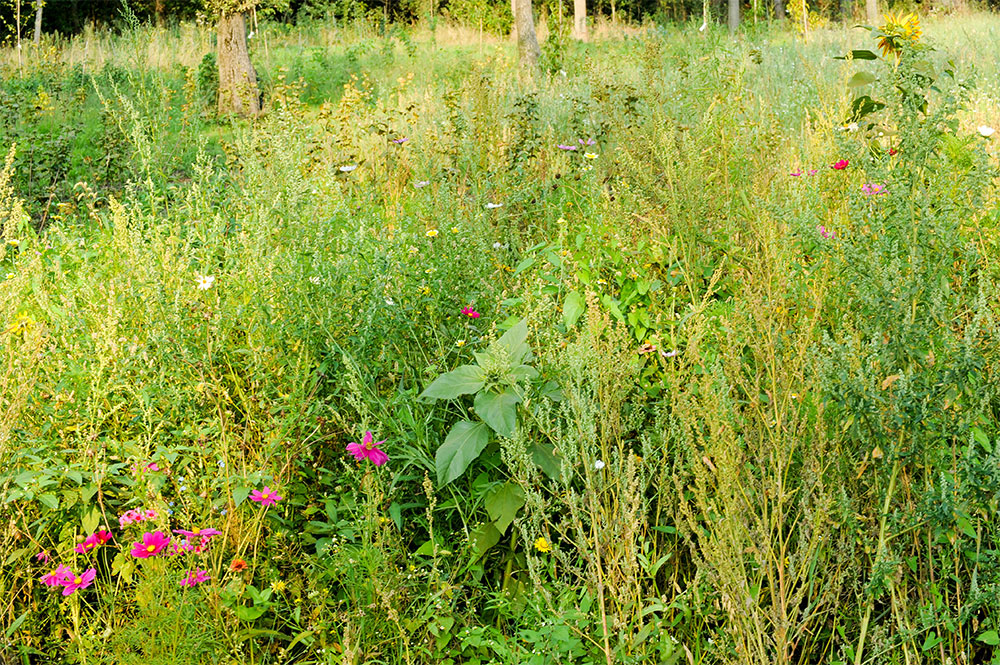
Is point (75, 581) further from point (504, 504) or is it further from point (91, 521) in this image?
point (504, 504)

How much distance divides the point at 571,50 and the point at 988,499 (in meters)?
12.8

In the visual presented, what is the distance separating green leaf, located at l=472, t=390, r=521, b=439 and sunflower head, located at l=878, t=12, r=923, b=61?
247 centimetres

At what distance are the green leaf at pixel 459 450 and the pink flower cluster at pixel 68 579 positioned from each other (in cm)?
96

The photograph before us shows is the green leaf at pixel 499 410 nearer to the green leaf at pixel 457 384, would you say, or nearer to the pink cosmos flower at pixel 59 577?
the green leaf at pixel 457 384

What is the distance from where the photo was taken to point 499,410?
2.27m

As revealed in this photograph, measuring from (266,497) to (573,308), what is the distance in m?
1.21

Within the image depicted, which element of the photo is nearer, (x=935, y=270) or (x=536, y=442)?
(x=935, y=270)

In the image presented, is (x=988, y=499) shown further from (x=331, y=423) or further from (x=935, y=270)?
(x=331, y=423)

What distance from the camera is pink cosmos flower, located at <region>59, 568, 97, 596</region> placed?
7.14ft

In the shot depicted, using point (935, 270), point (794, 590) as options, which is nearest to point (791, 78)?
point (935, 270)

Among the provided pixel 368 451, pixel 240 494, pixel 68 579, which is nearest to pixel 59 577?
pixel 68 579

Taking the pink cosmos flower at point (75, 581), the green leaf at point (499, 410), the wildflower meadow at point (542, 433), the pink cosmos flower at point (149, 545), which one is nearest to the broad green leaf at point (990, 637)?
the wildflower meadow at point (542, 433)

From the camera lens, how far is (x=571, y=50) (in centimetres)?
1361

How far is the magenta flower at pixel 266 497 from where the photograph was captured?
2332mm
